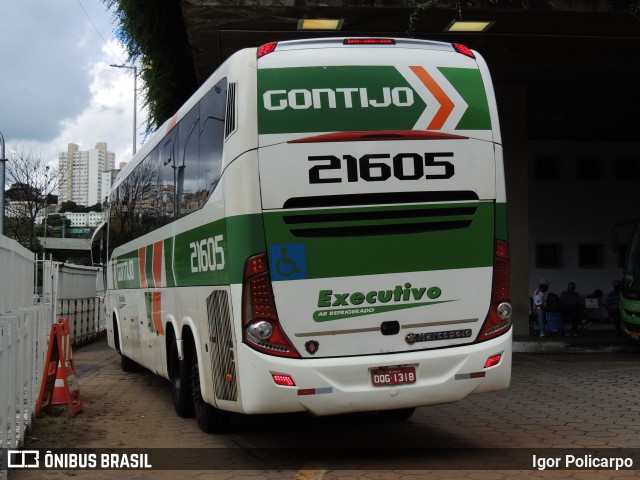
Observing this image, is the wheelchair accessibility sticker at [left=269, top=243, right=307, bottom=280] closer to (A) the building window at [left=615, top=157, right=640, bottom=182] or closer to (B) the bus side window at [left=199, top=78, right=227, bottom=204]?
(B) the bus side window at [left=199, top=78, right=227, bottom=204]

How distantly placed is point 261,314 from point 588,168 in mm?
27443

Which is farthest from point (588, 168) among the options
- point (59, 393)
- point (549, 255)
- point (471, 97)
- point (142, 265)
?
point (471, 97)

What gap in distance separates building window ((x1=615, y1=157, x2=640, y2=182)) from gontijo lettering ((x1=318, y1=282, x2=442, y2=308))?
2709 centimetres

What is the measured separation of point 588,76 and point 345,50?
46.4 feet

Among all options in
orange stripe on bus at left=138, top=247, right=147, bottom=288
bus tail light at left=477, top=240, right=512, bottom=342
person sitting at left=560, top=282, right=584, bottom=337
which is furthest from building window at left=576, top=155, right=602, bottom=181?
bus tail light at left=477, top=240, right=512, bottom=342

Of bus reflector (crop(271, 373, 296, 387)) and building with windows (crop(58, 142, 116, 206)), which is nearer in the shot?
bus reflector (crop(271, 373, 296, 387))

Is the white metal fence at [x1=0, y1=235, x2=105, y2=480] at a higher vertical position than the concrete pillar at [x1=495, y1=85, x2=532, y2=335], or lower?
lower

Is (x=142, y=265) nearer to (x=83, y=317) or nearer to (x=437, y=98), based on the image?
(x=437, y=98)

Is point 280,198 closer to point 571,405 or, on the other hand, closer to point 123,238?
point 571,405

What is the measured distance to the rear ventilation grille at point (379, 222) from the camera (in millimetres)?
7316

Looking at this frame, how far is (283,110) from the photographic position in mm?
7434

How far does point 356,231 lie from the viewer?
24.3ft

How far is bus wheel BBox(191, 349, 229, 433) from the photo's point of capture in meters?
9.05

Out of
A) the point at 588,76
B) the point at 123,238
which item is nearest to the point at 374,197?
the point at 123,238
